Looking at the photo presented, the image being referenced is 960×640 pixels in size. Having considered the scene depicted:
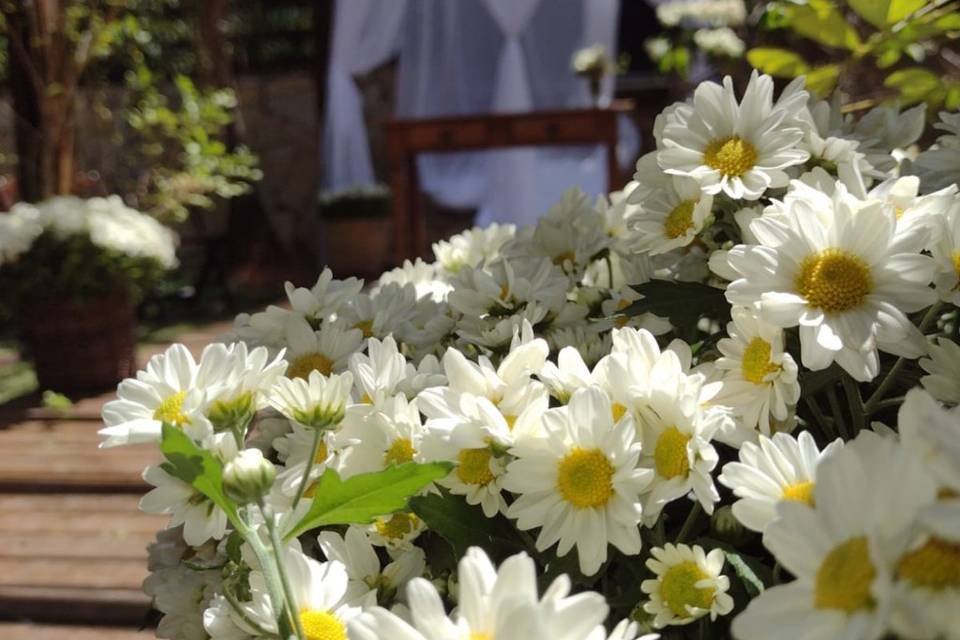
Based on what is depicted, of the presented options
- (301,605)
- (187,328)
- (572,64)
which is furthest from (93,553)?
(572,64)

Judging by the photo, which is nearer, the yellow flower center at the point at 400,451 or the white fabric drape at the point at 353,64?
the yellow flower center at the point at 400,451

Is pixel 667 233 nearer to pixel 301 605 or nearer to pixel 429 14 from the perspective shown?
pixel 301 605

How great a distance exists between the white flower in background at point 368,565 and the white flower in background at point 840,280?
0.67ft

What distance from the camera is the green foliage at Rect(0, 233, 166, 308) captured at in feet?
8.04

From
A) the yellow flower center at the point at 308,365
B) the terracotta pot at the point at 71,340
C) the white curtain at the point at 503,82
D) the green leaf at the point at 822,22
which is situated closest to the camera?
the yellow flower center at the point at 308,365

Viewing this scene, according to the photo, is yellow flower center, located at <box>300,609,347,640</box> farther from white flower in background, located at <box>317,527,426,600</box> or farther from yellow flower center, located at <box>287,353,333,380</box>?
yellow flower center, located at <box>287,353,333,380</box>

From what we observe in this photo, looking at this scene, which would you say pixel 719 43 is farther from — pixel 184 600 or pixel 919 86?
pixel 184 600

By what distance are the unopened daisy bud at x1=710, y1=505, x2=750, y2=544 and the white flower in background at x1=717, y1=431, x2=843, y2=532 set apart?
2.4 inches

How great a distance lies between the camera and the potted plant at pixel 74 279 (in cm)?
246

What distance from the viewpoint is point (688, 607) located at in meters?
0.39

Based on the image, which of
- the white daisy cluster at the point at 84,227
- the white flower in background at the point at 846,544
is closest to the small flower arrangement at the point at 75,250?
the white daisy cluster at the point at 84,227

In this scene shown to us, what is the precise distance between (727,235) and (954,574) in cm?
38

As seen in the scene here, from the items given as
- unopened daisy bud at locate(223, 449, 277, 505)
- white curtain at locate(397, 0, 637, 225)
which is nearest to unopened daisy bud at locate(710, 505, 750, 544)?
unopened daisy bud at locate(223, 449, 277, 505)

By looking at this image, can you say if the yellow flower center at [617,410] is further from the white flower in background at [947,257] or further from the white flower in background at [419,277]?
the white flower in background at [419,277]
